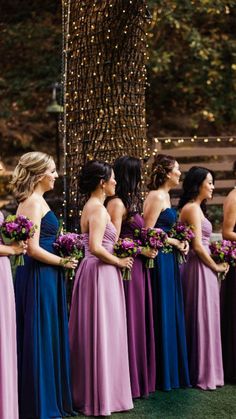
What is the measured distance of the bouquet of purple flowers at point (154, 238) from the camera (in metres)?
6.55

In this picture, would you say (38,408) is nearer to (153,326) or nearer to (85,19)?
(153,326)

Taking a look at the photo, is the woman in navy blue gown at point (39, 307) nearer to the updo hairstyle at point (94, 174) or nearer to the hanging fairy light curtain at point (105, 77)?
the updo hairstyle at point (94, 174)

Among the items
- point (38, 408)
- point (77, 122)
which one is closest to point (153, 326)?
point (38, 408)

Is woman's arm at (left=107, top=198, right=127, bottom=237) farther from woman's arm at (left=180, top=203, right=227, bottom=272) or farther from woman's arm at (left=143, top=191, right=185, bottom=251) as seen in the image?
woman's arm at (left=180, top=203, right=227, bottom=272)

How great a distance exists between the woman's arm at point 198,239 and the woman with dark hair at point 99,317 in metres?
0.97

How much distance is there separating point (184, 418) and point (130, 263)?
130 cm

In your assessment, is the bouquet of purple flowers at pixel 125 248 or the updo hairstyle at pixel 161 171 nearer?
the bouquet of purple flowers at pixel 125 248

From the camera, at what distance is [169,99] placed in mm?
19938

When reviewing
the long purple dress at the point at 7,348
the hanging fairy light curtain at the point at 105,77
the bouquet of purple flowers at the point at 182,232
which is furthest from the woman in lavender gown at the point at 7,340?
the hanging fairy light curtain at the point at 105,77

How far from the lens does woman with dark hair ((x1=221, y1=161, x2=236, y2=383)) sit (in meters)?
7.44

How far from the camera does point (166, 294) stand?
7.04 metres

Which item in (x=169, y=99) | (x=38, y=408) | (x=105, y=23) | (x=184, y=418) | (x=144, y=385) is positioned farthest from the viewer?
(x=169, y=99)

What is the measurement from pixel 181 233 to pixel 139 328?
0.91m

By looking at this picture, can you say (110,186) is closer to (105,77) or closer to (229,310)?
(229,310)
